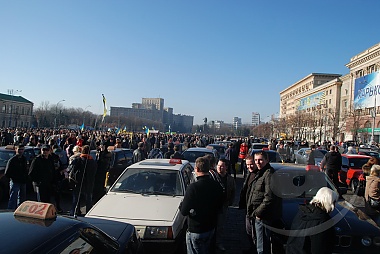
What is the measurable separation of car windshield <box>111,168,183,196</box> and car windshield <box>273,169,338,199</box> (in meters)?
2.07

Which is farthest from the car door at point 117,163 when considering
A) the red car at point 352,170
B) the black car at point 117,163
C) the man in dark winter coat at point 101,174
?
the red car at point 352,170

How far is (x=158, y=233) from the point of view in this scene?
16.0ft

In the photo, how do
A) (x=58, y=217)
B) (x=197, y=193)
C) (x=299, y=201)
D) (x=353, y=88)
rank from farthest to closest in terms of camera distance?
(x=353, y=88)
(x=299, y=201)
(x=197, y=193)
(x=58, y=217)

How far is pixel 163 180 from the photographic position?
254 inches

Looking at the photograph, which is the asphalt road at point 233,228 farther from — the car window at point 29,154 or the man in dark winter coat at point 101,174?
the car window at point 29,154

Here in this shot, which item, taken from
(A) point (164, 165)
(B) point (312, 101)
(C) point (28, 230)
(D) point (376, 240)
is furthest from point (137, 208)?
(B) point (312, 101)

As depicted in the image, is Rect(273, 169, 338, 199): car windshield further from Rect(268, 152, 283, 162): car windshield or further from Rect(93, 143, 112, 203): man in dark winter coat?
Rect(268, 152, 283, 162): car windshield

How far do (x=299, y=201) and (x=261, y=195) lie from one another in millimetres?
1561

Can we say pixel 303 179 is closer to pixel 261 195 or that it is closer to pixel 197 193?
pixel 261 195

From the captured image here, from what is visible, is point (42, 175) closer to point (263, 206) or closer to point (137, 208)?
point (137, 208)

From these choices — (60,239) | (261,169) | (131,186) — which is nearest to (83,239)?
(60,239)

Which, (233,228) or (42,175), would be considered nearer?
(233,228)

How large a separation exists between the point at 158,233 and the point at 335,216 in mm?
2759

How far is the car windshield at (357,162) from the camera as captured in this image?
13.3m
